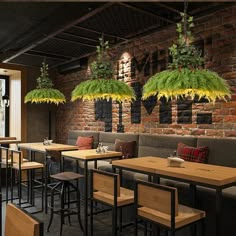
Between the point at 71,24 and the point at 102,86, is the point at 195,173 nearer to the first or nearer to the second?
the point at 102,86

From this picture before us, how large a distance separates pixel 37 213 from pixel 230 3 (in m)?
4.10

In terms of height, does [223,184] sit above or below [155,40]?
below

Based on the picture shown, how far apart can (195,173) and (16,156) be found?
288cm

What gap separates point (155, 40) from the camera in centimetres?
504

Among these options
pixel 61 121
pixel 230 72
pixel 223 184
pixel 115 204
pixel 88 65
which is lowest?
pixel 115 204

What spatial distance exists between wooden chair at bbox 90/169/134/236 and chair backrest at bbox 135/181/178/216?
348 millimetres

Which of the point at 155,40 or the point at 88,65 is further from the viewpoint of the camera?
the point at 88,65

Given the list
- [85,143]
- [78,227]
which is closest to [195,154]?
[78,227]

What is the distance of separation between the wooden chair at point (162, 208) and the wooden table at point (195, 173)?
251 mm

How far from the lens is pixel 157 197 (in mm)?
2283

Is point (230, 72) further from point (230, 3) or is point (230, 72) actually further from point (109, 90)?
point (109, 90)

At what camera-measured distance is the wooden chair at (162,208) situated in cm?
221

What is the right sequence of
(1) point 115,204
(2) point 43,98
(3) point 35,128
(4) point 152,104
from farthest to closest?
(3) point 35,128 < (2) point 43,98 < (4) point 152,104 < (1) point 115,204

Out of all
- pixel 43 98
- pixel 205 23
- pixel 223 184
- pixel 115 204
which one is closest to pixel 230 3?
pixel 205 23
